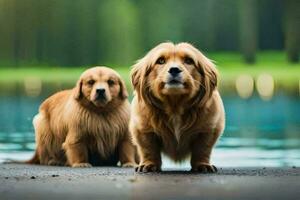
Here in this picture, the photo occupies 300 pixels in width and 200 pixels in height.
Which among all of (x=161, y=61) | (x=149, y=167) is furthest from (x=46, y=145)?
(x=161, y=61)

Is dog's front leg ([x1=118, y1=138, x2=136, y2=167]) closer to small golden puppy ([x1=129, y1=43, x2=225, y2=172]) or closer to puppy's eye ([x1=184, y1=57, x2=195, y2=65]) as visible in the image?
small golden puppy ([x1=129, y1=43, x2=225, y2=172])

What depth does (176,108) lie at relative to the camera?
21.9ft

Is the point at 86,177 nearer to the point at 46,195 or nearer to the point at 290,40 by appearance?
the point at 46,195

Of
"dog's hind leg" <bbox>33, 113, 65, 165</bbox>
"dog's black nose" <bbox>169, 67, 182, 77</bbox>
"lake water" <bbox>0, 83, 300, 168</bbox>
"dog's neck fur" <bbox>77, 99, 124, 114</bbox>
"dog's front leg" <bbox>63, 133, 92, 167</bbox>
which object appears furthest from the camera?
"lake water" <bbox>0, 83, 300, 168</bbox>

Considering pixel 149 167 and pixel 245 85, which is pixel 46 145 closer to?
pixel 149 167

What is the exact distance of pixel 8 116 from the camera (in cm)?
2084

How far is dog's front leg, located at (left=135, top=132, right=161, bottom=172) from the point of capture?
22.2ft

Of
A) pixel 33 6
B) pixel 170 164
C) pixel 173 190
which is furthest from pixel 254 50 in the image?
pixel 173 190

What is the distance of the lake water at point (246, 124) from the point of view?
15.8 meters

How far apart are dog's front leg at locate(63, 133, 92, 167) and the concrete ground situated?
75.2 inches

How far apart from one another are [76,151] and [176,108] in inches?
88.6

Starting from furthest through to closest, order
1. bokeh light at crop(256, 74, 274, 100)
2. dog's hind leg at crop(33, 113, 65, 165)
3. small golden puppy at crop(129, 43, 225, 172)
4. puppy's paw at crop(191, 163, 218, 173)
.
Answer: bokeh light at crop(256, 74, 274, 100) → dog's hind leg at crop(33, 113, 65, 165) → puppy's paw at crop(191, 163, 218, 173) → small golden puppy at crop(129, 43, 225, 172)

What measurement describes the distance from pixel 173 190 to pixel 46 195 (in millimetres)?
697

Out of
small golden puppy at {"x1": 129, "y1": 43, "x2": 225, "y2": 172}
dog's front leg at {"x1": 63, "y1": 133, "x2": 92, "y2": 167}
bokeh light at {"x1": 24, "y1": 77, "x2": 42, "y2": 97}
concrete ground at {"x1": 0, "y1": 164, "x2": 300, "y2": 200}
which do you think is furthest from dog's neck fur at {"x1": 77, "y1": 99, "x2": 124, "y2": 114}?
bokeh light at {"x1": 24, "y1": 77, "x2": 42, "y2": 97}
